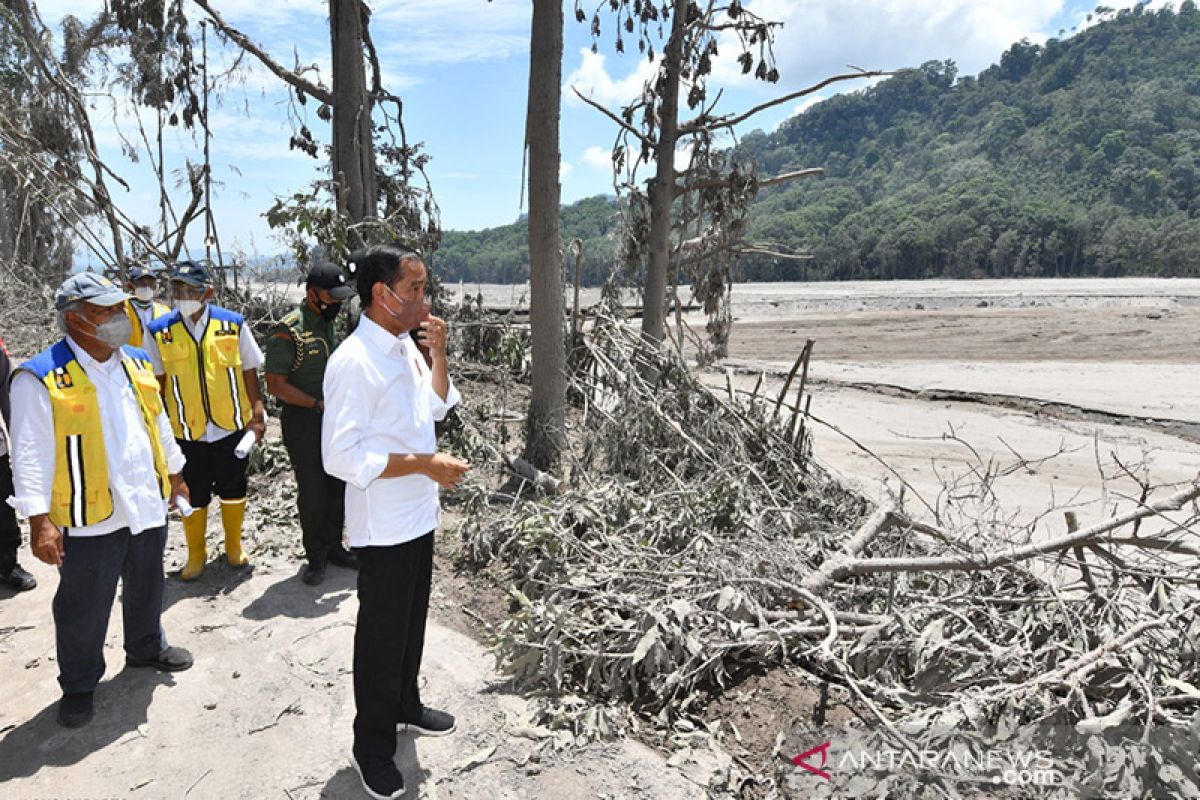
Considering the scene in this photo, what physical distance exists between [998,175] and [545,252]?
10437 cm

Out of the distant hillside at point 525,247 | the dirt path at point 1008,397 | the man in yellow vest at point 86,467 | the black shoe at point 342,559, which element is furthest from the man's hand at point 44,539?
the distant hillside at point 525,247

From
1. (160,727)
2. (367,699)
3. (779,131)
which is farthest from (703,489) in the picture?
(779,131)

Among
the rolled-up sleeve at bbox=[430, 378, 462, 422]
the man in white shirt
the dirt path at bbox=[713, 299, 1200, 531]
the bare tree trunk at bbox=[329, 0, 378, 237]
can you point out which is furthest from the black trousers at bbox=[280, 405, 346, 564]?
the bare tree trunk at bbox=[329, 0, 378, 237]

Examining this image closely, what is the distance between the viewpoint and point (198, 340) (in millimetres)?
4316

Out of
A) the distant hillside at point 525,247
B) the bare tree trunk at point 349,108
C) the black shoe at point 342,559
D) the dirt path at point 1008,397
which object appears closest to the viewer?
the black shoe at point 342,559

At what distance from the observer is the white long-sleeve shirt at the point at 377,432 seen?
99.8 inches

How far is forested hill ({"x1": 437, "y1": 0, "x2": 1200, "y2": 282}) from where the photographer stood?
5544cm

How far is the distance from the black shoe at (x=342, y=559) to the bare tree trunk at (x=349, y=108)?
425 cm

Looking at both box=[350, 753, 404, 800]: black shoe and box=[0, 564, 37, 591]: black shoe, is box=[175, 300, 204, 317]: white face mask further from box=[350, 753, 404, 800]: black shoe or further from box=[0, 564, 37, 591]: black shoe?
box=[350, 753, 404, 800]: black shoe

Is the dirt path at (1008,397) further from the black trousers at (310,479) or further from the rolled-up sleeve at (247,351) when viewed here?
the rolled-up sleeve at (247,351)

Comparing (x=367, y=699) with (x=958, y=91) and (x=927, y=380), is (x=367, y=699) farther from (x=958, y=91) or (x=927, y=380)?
(x=958, y=91)

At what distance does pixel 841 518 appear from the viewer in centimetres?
554

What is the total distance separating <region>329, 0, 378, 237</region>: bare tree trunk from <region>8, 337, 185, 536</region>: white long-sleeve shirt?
516cm

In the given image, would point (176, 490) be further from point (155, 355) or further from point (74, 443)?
point (155, 355)
